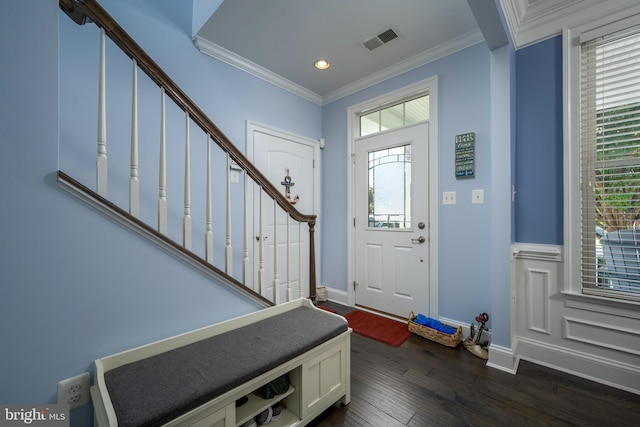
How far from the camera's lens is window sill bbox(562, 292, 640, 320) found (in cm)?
167

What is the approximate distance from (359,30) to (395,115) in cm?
97

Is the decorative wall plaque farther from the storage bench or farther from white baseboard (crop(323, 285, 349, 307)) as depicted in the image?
white baseboard (crop(323, 285, 349, 307))

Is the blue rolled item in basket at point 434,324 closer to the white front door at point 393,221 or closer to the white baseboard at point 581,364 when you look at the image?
the white front door at point 393,221

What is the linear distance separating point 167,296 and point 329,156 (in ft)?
8.50

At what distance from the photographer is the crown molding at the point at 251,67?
2.36m

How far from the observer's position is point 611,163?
1775mm

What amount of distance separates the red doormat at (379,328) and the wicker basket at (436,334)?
0.09 meters

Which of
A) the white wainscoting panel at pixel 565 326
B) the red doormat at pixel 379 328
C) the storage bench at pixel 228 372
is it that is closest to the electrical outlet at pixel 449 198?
the white wainscoting panel at pixel 565 326

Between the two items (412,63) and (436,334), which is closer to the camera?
(436,334)

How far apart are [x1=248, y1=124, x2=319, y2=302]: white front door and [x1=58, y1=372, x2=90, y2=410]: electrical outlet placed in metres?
1.56

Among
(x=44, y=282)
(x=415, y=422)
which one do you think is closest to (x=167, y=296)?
(x=44, y=282)

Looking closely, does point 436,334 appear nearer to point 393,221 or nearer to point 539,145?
point 393,221

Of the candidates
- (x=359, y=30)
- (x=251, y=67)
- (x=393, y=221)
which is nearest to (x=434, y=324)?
(x=393, y=221)

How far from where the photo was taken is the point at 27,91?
93 centimetres
